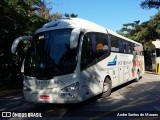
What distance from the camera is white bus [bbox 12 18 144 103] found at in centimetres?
1008

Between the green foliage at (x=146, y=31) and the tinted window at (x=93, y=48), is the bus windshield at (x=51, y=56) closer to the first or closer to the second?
the tinted window at (x=93, y=48)

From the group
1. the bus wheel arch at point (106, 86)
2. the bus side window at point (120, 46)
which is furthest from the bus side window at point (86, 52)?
the bus side window at point (120, 46)

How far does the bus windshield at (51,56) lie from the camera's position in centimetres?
1022

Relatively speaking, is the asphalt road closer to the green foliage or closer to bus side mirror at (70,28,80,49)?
bus side mirror at (70,28,80,49)

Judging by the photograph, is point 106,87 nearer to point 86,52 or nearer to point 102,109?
point 86,52

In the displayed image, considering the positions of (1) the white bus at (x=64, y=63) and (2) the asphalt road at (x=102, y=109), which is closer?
(2) the asphalt road at (x=102, y=109)

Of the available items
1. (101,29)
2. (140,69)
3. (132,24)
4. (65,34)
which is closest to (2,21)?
(101,29)

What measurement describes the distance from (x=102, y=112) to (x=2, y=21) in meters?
10.3

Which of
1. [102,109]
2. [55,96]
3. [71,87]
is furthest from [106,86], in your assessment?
[55,96]

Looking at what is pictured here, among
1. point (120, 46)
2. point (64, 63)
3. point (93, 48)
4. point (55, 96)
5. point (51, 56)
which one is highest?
point (120, 46)

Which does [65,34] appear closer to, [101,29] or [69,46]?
[69,46]

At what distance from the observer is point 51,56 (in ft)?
34.1

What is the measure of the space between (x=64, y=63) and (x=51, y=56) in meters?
0.53

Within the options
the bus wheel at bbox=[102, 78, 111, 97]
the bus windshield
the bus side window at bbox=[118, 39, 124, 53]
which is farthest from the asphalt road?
the bus side window at bbox=[118, 39, 124, 53]
